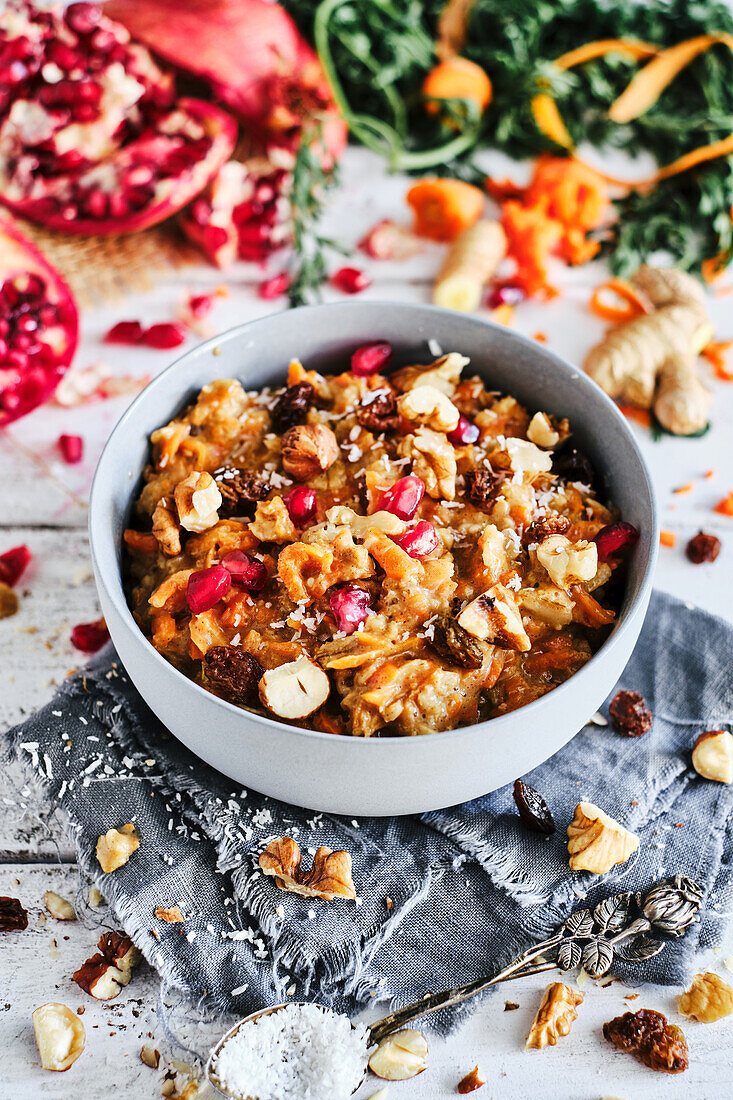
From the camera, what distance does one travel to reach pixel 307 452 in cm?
248

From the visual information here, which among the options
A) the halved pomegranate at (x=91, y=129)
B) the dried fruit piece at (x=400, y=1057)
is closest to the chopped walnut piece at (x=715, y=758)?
the dried fruit piece at (x=400, y=1057)

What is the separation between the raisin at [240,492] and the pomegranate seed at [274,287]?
149cm

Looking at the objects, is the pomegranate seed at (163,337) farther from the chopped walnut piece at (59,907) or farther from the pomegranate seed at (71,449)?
the chopped walnut piece at (59,907)

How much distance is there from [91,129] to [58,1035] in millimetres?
2997

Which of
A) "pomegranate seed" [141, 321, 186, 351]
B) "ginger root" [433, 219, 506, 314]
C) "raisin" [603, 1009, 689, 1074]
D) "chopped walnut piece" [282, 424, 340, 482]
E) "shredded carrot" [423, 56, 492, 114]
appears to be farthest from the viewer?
"shredded carrot" [423, 56, 492, 114]

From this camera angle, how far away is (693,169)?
409 cm

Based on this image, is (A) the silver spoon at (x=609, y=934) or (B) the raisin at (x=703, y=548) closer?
(A) the silver spoon at (x=609, y=934)

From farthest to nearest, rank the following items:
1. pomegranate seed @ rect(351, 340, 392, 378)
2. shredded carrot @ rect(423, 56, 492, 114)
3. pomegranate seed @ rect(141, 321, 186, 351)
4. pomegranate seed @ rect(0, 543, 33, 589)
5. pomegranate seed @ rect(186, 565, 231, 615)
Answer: shredded carrot @ rect(423, 56, 492, 114) < pomegranate seed @ rect(141, 321, 186, 351) < pomegranate seed @ rect(0, 543, 33, 589) < pomegranate seed @ rect(351, 340, 392, 378) < pomegranate seed @ rect(186, 565, 231, 615)

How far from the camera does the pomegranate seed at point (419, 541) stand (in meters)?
2.32

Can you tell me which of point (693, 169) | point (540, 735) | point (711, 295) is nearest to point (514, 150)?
point (693, 169)

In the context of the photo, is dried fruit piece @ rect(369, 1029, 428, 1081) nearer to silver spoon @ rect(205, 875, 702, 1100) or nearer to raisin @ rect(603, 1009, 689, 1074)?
silver spoon @ rect(205, 875, 702, 1100)

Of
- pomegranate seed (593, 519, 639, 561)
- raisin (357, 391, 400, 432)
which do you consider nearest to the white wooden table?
pomegranate seed (593, 519, 639, 561)

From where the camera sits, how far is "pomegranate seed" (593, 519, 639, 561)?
2422mm

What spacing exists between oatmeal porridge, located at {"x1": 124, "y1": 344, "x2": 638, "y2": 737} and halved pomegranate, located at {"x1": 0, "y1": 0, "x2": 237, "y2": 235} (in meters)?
1.46
